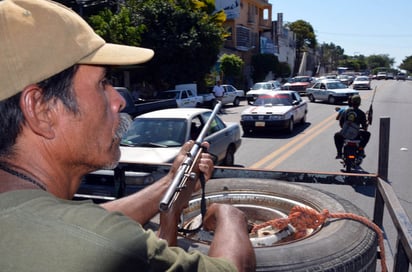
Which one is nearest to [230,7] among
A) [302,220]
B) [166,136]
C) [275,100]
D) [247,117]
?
[275,100]

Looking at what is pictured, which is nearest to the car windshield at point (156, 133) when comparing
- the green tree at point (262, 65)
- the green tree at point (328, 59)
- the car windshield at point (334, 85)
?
the car windshield at point (334, 85)

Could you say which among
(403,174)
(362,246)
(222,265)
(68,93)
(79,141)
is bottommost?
(403,174)

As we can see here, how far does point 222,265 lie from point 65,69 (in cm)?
74

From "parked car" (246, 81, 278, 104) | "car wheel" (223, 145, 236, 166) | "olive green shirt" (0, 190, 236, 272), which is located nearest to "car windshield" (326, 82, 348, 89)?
"parked car" (246, 81, 278, 104)

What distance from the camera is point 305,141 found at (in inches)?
511

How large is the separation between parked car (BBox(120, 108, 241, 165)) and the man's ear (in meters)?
Result: 4.91

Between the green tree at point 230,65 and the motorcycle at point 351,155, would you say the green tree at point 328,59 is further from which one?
the motorcycle at point 351,155

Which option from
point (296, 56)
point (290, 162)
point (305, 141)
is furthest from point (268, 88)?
point (296, 56)

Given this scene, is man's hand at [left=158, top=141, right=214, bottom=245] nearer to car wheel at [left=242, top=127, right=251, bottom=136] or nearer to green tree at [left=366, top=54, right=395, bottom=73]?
car wheel at [left=242, top=127, right=251, bottom=136]

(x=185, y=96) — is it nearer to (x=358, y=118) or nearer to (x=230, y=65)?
(x=230, y=65)

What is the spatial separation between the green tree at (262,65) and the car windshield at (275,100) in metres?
30.7

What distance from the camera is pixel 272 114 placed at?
13914 millimetres

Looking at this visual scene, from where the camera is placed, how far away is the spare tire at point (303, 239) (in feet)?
7.59

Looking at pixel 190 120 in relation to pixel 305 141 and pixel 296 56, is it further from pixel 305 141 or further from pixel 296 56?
pixel 296 56
